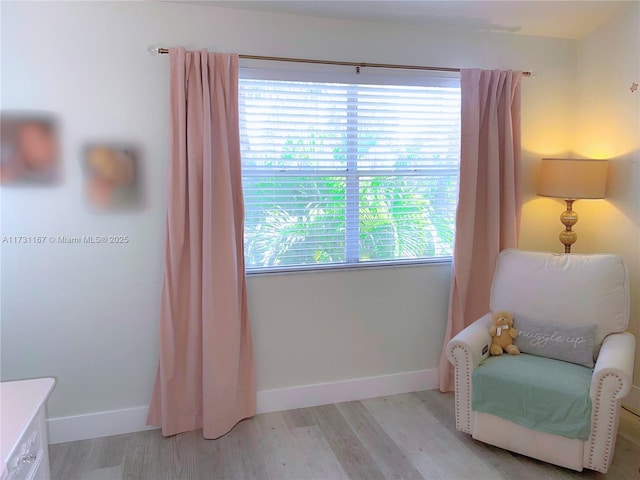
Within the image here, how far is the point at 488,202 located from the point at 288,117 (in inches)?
52.2

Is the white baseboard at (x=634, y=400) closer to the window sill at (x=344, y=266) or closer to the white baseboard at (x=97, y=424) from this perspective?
the window sill at (x=344, y=266)

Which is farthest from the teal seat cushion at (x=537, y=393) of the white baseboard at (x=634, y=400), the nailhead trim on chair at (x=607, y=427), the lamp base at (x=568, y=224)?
the lamp base at (x=568, y=224)

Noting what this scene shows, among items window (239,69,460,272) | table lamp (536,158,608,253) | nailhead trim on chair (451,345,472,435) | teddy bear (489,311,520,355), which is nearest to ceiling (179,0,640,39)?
window (239,69,460,272)

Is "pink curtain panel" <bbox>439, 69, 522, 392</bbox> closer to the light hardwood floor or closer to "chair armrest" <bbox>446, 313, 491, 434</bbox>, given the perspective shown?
"chair armrest" <bbox>446, 313, 491, 434</bbox>

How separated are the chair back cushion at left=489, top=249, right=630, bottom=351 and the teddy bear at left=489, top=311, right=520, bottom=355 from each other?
0.32ft

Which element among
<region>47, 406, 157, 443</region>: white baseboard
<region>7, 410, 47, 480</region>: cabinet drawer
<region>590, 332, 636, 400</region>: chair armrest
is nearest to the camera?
<region>7, 410, 47, 480</region>: cabinet drawer

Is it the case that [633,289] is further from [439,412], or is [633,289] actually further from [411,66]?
[411,66]

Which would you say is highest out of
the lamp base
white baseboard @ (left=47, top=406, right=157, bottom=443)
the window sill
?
the lamp base

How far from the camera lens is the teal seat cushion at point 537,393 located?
6.95 ft

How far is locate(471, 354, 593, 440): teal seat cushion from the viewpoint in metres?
2.12

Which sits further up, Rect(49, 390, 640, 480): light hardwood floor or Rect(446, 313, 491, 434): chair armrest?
Rect(446, 313, 491, 434): chair armrest

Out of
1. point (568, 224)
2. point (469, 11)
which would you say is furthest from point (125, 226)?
point (568, 224)

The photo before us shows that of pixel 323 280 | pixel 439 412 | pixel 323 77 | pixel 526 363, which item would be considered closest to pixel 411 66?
pixel 323 77

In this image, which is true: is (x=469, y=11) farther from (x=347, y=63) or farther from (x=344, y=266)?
(x=344, y=266)
